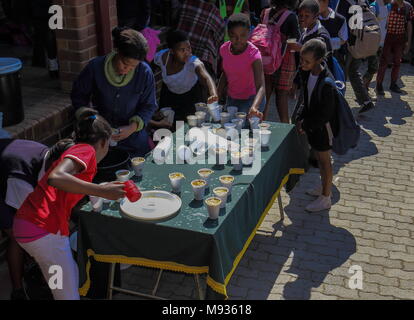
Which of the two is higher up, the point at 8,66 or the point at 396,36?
the point at 8,66

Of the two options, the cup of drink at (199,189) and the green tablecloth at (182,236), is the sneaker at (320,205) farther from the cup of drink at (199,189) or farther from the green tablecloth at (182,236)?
the cup of drink at (199,189)

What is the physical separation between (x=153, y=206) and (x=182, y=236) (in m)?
0.38

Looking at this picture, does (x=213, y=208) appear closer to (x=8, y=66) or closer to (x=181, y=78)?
(x=181, y=78)

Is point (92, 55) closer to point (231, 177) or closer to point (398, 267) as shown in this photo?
point (231, 177)

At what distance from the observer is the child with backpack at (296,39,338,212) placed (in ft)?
17.9

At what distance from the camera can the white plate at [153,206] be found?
375cm

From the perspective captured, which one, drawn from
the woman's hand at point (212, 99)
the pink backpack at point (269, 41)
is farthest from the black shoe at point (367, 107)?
the woman's hand at point (212, 99)

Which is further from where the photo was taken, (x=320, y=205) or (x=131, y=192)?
(x=320, y=205)

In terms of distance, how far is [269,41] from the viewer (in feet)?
22.6

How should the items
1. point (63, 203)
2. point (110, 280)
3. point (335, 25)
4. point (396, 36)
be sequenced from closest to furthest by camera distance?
point (63, 203) → point (110, 280) → point (335, 25) → point (396, 36)

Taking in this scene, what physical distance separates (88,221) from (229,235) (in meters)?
1.08

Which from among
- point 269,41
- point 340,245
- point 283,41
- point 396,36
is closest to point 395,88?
point 396,36

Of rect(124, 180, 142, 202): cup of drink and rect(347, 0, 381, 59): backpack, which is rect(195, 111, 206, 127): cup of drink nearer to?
rect(124, 180, 142, 202): cup of drink

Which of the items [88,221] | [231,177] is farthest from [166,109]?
[88,221]
